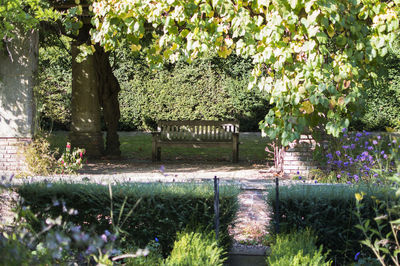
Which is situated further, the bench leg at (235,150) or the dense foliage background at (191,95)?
the dense foliage background at (191,95)

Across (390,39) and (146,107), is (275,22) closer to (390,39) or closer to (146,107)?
(390,39)

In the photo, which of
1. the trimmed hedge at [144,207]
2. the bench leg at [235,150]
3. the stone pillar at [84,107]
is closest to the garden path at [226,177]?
the trimmed hedge at [144,207]

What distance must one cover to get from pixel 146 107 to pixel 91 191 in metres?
11.9

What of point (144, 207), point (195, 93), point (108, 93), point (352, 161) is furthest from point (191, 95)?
point (144, 207)

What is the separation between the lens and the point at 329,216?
3.71 m

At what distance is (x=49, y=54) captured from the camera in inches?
566

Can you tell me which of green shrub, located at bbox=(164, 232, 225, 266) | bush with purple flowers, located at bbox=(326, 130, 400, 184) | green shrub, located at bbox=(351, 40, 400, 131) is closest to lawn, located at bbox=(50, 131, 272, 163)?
bush with purple flowers, located at bbox=(326, 130, 400, 184)

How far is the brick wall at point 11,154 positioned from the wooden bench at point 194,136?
3.24 meters

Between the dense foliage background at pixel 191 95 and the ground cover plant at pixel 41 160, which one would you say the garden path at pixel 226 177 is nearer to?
the ground cover plant at pixel 41 160

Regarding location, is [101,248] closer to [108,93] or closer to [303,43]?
[303,43]

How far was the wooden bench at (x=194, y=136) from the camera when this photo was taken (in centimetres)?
986

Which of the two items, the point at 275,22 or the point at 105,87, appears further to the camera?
the point at 105,87

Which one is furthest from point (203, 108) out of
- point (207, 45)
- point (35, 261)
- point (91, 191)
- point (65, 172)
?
point (35, 261)

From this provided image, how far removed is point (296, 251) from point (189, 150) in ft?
29.9
